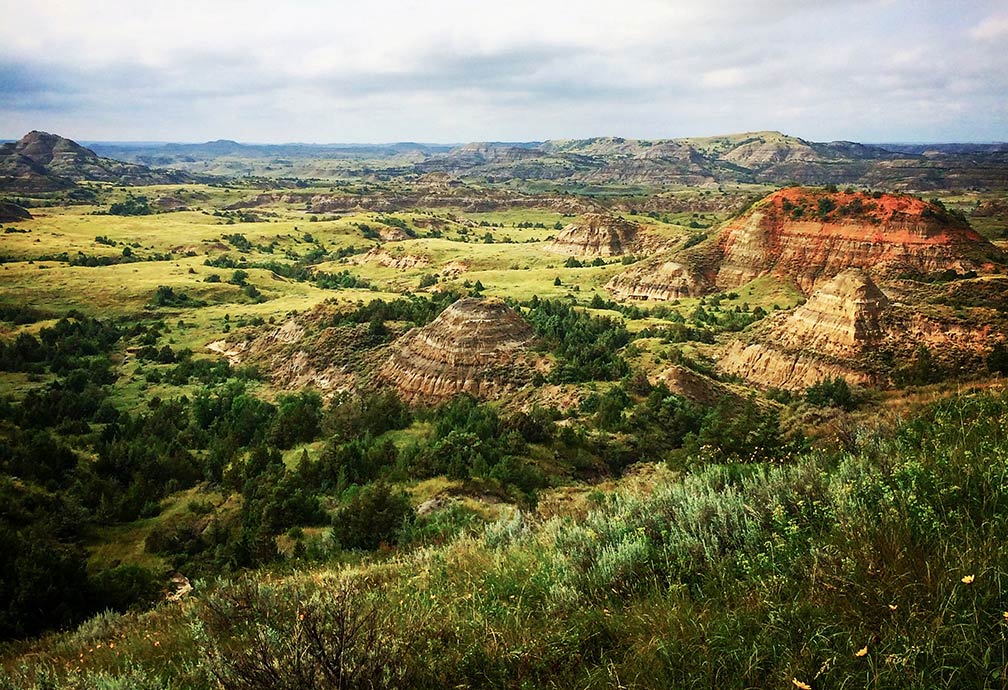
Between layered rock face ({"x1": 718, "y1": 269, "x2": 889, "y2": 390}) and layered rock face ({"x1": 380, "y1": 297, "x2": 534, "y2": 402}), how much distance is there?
52.6 ft

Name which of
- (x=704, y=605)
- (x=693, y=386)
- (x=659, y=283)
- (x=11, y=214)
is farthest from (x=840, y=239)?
(x=11, y=214)

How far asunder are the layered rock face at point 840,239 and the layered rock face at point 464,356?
34.5m

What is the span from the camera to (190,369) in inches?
2007

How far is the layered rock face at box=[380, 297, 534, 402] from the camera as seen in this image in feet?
133

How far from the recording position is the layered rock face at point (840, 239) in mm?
53188

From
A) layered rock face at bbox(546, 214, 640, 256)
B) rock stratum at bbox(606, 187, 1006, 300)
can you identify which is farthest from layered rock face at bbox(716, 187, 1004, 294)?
layered rock face at bbox(546, 214, 640, 256)

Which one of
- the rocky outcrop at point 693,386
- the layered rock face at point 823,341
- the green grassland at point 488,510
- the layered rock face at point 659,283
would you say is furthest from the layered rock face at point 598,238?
the rocky outcrop at point 693,386

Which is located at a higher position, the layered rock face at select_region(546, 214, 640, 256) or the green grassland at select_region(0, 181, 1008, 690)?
the layered rock face at select_region(546, 214, 640, 256)

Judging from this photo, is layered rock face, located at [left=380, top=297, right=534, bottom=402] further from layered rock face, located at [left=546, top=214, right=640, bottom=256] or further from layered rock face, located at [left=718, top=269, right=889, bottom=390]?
layered rock face, located at [left=546, top=214, right=640, bottom=256]

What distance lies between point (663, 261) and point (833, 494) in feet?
228

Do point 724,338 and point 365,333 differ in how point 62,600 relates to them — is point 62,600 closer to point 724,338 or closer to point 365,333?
point 365,333

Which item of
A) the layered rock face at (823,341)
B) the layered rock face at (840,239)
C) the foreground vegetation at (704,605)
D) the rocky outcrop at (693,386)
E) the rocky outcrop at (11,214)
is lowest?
the rocky outcrop at (693,386)

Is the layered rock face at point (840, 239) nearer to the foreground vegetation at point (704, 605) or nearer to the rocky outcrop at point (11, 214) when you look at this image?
the foreground vegetation at point (704, 605)

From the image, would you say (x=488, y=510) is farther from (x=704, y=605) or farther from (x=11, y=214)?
(x=11, y=214)
